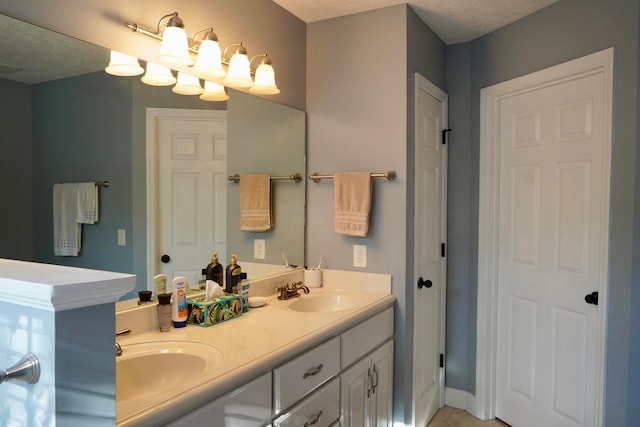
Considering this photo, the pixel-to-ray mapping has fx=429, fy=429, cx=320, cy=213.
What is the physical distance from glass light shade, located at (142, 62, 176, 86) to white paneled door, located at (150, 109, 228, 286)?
0.38 feet

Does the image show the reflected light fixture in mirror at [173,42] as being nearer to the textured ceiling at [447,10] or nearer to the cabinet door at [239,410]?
the textured ceiling at [447,10]

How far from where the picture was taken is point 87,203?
4.90 ft

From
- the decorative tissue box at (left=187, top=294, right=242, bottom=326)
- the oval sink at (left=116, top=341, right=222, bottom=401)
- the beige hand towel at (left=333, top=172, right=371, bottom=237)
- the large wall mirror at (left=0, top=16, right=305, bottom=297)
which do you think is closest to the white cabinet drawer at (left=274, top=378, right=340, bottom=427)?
the oval sink at (left=116, top=341, right=222, bottom=401)

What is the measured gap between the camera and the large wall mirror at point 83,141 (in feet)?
4.30

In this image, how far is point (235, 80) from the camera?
6.31ft

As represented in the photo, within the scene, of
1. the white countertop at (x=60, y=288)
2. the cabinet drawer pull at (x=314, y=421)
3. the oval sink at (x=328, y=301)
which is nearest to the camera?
the white countertop at (x=60, y=288)

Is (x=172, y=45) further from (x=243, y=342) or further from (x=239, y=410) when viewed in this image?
(x=239, y=410)

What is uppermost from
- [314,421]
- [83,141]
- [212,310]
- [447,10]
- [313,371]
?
[447,10]

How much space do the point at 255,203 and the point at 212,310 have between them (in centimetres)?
76

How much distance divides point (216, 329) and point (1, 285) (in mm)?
927

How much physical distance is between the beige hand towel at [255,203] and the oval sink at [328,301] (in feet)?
1.54

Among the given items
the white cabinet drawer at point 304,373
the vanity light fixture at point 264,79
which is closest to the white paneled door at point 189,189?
the vanity light fixture at point 264,79

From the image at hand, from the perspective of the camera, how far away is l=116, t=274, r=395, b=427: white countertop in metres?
1.06

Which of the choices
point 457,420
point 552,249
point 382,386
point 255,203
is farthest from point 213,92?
point 457,420
